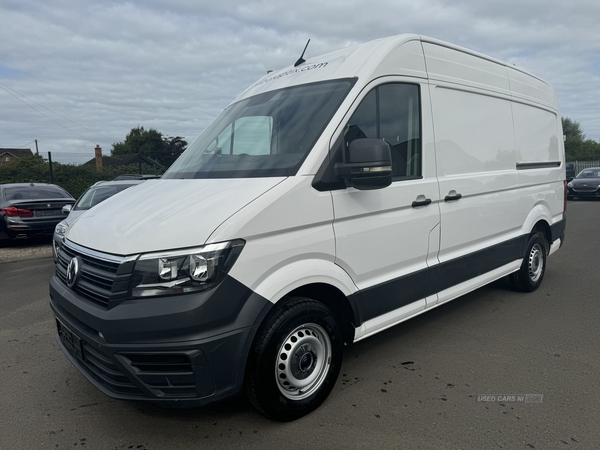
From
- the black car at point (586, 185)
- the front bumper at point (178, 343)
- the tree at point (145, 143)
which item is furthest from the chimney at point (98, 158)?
the tree at point (145, 143)

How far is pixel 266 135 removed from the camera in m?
3.46

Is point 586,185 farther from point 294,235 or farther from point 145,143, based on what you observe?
point 145,143

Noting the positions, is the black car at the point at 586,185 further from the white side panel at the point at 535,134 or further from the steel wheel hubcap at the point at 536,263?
the steel wheel hubcap at the point at 536,263

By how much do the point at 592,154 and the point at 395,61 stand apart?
160ft

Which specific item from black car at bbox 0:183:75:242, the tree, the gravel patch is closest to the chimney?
the gravel patch

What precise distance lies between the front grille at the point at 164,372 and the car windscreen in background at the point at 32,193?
30.0 feet

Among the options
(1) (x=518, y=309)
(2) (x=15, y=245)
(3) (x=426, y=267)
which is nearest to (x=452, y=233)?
(3) (x=426, y=267)

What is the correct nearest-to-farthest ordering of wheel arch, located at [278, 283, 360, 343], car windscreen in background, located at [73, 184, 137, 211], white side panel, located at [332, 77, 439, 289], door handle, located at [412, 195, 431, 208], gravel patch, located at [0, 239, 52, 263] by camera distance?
wheel arch, located at [278, 283, 360, 343], white side panel, located at [332, 77, 439, 289], door handle, located at [412, 195, 431, 208], car windscreen in background, located at [73, 184, 137, 211], gravel patch, located at [0, 239, 52, 263]

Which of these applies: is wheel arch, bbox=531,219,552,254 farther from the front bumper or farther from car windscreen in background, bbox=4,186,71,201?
car windscreen in background, bbox=4,186,71,201

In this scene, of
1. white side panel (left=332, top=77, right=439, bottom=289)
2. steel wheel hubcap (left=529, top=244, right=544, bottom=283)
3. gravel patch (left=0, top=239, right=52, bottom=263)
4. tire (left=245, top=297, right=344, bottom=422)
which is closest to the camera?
tire (left=245, top=297, right=344, bottom=422)

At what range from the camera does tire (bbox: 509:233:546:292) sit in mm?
5504

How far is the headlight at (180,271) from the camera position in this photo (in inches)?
98.0

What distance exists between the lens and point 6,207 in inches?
382

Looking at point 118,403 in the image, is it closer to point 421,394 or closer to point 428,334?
point 421,394
